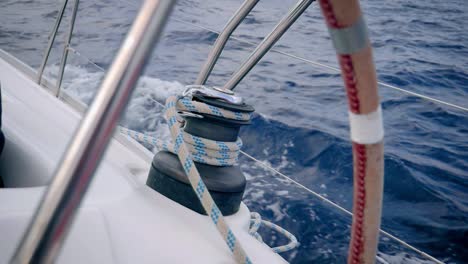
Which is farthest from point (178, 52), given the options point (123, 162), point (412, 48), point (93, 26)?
point (123, 162)

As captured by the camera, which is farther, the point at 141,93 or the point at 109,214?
the point at 141,93

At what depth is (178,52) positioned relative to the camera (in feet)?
14.5

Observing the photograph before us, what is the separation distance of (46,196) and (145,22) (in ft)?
0.48

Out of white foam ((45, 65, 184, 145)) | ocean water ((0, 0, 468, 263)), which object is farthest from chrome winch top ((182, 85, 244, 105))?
white foam ((45, 65, 184, 145))

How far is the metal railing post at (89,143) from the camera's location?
0.29 m

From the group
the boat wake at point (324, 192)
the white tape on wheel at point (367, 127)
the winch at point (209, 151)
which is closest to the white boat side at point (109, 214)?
the winch at point (209, 151)

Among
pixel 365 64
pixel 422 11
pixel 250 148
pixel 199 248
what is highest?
pixel 422 11

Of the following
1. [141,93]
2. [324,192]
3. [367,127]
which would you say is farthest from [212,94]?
[141,93]

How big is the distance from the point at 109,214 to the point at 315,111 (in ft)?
8.51

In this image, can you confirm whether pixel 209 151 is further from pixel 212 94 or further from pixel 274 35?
pixel 274 35

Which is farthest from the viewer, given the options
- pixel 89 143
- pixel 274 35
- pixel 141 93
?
pixel 141 93

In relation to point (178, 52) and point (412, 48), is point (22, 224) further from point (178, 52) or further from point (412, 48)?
point (412, 48)

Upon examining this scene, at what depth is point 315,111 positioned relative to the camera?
3205 mm

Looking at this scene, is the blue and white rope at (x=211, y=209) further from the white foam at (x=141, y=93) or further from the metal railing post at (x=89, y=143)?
the white foam at (x=141, y=93)
